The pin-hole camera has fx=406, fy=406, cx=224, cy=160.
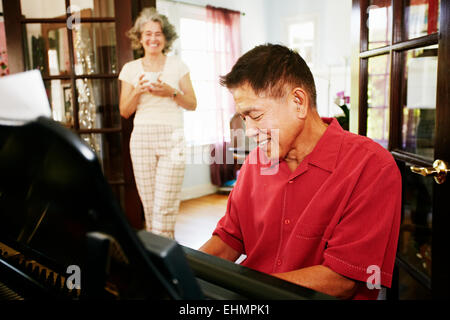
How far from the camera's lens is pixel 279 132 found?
1072 millimetres

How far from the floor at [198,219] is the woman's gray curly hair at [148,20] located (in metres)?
1.49

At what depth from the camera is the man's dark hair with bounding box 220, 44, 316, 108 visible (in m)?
1.03

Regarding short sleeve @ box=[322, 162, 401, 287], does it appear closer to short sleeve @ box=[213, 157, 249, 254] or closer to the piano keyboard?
short sleeve @ box=[213, 157, 249, 254]

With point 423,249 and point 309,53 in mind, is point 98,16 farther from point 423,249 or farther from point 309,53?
point 309,53

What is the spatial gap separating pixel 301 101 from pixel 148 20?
181 centimetres

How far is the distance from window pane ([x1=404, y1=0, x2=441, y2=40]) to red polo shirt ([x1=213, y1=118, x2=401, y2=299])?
750mm

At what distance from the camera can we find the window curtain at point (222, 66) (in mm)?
5047

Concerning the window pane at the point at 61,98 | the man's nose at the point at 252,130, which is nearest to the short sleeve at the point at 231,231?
the man's nose at the point at 252,130

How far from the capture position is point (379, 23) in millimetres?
1747

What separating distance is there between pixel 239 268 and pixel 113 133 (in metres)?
2.56

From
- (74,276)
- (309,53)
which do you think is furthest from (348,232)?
(309,53)

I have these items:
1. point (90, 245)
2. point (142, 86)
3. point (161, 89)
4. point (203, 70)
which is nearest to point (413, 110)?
point (161, 89)
